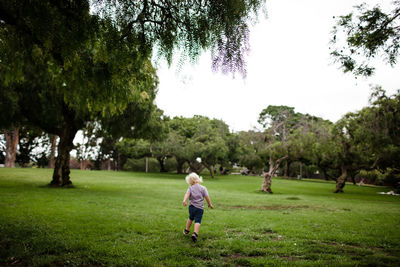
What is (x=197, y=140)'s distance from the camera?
1538 inches

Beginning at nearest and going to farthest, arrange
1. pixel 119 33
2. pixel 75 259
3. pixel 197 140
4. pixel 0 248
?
pixel 119 33 < pixel 75 259 < pixel 0 248 < pixel 197 140

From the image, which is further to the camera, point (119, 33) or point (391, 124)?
point (391, 124)

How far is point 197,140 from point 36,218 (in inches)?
1259

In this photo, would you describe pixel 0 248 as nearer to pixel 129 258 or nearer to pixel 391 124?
pixel 129 258

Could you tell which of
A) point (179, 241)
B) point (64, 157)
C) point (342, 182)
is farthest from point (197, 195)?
point (342, 182)

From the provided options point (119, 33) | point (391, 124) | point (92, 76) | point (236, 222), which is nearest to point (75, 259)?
point (92, 76)

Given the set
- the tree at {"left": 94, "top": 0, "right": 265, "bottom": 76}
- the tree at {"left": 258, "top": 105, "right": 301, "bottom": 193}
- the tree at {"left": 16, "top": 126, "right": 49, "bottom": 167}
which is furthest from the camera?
the tree at {"left": 16, "top": 126, "right": 49, "bottom": 167}

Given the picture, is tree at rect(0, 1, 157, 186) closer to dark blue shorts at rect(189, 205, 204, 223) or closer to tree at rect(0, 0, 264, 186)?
tree at rect(0, 0, 264, 186)

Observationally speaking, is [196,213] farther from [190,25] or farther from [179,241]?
[190,25]

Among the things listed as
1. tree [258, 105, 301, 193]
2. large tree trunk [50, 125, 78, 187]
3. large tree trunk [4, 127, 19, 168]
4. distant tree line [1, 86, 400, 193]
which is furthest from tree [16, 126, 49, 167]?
tree [258, 105, 301, 193]

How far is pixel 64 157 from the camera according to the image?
54.7 feet

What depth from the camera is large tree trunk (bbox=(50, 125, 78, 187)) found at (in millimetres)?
16672

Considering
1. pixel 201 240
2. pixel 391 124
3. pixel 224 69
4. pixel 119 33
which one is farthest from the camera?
pixel 391 124

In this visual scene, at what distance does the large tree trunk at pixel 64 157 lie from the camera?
54.7ft
